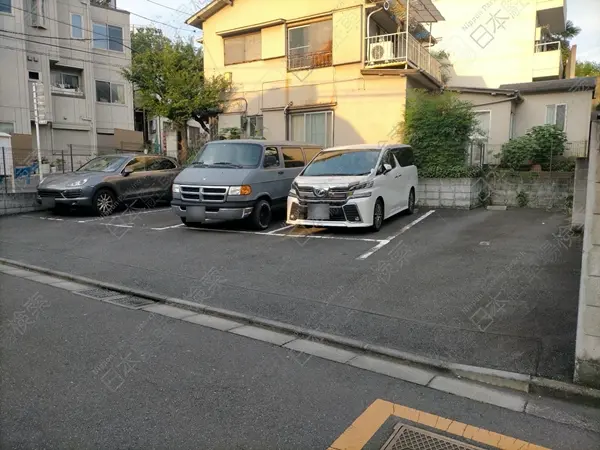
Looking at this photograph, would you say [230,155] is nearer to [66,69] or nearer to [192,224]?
[192,224]

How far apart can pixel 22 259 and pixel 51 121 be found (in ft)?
70.6

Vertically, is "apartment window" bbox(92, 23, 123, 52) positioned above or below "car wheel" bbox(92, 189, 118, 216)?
above

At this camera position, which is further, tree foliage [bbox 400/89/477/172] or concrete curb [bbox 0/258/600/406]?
tree foliage [bbox 400/89/477/172]

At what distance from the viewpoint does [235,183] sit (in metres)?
9.53

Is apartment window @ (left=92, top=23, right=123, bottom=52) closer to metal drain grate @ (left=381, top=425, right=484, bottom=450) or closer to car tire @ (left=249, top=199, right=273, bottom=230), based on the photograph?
car tire @ (left=249, top=199, right=273, bottom=230)

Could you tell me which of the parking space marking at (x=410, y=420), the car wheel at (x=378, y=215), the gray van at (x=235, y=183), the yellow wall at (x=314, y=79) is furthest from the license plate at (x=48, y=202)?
the parking space marking at (x=410, y=420)

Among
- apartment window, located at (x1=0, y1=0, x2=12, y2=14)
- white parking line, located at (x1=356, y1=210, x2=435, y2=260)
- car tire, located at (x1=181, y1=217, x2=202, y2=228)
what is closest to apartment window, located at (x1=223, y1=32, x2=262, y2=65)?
car tire, located at (x1=181, y1=217, x2=202, y2=228)

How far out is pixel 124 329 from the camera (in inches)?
188

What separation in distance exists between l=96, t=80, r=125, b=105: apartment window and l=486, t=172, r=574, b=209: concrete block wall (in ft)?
83.2

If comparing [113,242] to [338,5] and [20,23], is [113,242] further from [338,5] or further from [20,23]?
[20,23]

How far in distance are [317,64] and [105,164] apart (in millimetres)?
8042

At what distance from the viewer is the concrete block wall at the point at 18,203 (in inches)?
494

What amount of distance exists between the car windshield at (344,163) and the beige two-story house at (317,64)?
5.62 m

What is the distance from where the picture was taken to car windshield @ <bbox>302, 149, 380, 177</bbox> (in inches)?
378
